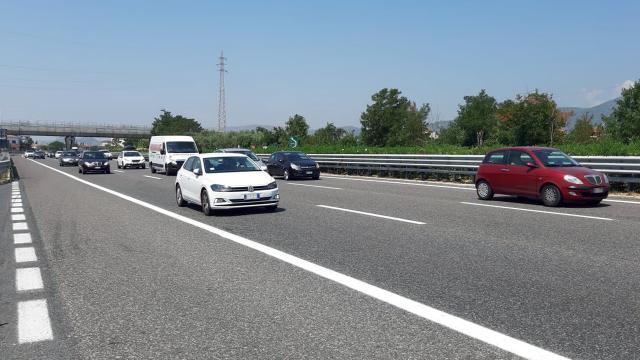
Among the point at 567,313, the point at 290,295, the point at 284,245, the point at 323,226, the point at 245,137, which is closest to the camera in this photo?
the point at 567,313

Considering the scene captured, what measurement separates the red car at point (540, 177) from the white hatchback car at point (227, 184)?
5755mm

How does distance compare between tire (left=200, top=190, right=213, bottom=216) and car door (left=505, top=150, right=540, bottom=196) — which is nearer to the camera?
tire (left=200, top=190, right=213, bottom=216)

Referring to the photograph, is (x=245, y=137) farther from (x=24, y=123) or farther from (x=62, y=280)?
(x=62, y=280)

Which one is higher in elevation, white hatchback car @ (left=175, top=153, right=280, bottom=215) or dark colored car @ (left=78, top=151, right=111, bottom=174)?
white hatchback car @ (left=175, top=153, right=280, bottom=215)

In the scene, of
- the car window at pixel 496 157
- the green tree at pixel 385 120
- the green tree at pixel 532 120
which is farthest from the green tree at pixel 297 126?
the car window at pixel 496 157

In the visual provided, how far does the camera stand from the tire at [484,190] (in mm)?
14789

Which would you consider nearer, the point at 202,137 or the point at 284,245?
the point at 284,245

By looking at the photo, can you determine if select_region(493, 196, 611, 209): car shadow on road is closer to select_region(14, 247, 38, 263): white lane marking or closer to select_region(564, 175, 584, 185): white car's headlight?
select_region(564, 175, 584, 185): white car's headlight

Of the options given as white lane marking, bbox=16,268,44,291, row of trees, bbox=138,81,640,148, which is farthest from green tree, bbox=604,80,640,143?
white lane marking, bbox=16,268,44,291

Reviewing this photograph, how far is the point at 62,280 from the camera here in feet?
20.7

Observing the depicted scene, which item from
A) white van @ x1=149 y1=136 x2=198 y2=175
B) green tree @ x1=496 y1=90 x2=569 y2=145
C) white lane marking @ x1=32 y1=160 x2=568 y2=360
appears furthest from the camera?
green tree @ x1=496 y1=90 x2=569 y2=145

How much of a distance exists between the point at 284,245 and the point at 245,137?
71026 mm

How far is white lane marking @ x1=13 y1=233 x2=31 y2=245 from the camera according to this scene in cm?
906

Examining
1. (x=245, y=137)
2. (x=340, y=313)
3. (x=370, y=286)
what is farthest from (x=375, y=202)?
(x=245, y=137)
